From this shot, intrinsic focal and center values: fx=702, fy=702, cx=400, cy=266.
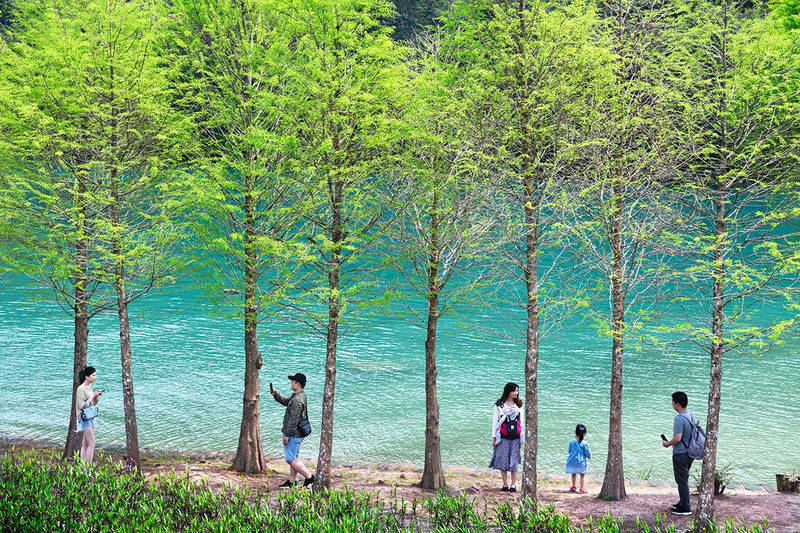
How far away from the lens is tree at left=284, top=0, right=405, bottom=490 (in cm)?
1111

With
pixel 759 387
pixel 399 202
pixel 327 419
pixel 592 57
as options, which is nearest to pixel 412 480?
pixel 327 419

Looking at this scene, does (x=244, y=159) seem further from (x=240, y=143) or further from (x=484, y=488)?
(x=484, y=488)

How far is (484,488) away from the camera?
13.1 m

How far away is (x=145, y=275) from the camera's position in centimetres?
1315

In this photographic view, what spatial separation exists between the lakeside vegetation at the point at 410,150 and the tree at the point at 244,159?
0.06 meters

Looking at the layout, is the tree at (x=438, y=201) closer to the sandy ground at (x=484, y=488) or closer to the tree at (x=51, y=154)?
the sandy ground at (x=484, y=488)

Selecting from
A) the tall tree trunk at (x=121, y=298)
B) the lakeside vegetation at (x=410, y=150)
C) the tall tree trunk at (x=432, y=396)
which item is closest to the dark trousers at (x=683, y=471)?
the lakeside vegetation at (x=410, y=150)

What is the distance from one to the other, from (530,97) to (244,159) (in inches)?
217

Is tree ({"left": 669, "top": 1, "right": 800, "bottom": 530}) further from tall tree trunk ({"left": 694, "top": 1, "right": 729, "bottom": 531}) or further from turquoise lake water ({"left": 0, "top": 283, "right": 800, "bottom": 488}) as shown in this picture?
turquoise lake water ({"left": 0, "top": 283, "right": 800, "bottom": 488})

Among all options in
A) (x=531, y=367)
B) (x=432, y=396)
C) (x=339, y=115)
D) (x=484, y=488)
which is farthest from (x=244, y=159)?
(x=484, y=488)

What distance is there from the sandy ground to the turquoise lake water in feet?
3.97

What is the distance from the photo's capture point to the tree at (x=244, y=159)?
12.5 m

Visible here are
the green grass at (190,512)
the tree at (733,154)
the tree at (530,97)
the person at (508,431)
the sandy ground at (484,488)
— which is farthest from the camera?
the person at (508,431)

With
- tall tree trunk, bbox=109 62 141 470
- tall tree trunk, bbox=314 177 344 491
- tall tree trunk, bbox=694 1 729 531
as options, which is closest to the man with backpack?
tall tree trunk, bbox=694 1 729 531
